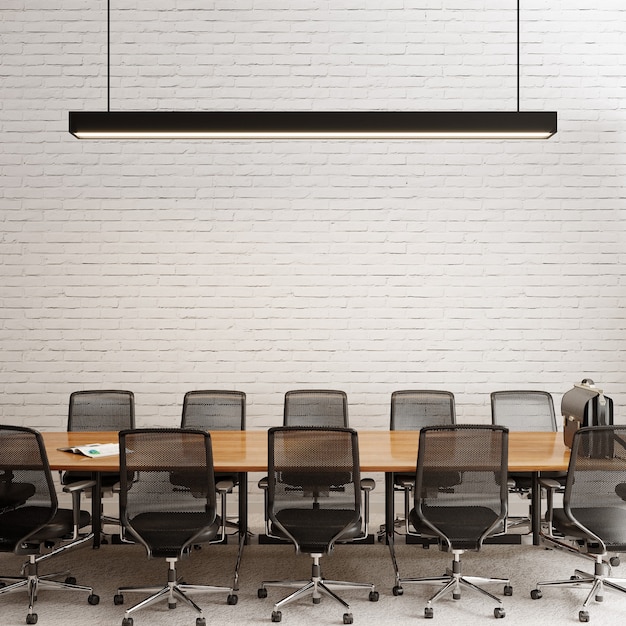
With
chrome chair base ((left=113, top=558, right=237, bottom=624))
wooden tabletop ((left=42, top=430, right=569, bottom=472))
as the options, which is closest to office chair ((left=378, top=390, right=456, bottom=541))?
wooden tabletop ((left=42, top=430, right=569, bottom=472))

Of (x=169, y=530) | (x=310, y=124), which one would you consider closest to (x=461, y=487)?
(x=169, y=530)

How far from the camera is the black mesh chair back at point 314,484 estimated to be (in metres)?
3.43

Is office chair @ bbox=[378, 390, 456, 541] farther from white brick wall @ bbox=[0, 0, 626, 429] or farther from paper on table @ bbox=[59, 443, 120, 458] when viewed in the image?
paper on table @ bbox=[59, 443, 120, 458]

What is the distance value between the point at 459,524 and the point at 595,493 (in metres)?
0.67

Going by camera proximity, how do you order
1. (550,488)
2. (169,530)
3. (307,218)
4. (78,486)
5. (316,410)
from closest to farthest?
(169,530) → (78,486) → (550,488) → (316,410) → (307,218)

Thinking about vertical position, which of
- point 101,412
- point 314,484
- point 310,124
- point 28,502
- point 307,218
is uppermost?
point 310,124

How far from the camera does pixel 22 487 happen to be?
138 inches

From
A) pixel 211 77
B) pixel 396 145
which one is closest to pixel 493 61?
pixel 396 145

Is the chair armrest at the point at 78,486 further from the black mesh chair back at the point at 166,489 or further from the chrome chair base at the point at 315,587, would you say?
the chrome chair base at the point at 315,587

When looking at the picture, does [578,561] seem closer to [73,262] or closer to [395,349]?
[395,349]

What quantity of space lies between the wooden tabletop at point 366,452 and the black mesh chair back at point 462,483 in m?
0.17

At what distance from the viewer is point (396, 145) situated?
5.71 m

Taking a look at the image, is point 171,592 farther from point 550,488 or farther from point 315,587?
→ point 550,488

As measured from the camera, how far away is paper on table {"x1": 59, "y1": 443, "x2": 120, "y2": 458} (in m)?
3.92
